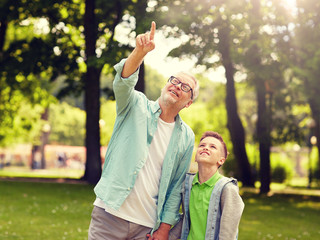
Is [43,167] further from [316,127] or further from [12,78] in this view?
[316,127]

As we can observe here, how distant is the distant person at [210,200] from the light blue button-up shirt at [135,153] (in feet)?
0.32

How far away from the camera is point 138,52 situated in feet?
11.5

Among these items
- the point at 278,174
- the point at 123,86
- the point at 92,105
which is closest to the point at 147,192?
the point at 123,86

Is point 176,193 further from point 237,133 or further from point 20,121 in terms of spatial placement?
point 20,121

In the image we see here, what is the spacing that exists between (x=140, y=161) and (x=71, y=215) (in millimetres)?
8820

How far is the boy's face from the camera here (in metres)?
3.97

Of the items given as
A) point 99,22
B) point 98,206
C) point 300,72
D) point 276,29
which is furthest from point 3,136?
point 98,206

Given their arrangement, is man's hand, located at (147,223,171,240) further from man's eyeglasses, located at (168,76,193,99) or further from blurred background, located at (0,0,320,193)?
blurred background, located at (0,0,320,193)

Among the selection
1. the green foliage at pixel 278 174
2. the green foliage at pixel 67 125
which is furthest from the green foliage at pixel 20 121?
the green foliage at pixel 67 125

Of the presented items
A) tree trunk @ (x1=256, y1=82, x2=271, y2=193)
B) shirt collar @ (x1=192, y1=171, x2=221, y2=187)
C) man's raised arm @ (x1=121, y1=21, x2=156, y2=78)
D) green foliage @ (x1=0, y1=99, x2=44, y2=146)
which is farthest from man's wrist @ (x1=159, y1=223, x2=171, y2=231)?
green foliage @ (x1=0, y1=99, x2=44, y2=146)

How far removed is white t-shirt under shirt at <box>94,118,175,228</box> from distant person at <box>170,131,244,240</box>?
0.31 m

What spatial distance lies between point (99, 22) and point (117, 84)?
18177 mm

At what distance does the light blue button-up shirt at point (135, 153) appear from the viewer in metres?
3.61

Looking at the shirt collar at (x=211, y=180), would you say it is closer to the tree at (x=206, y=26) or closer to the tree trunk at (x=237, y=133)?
the tree at (x=206, y=26)
